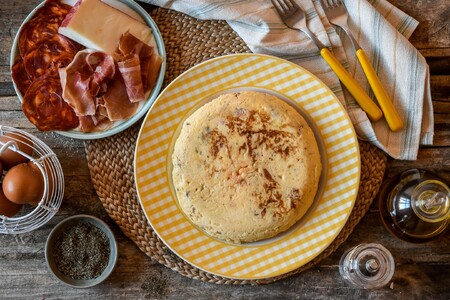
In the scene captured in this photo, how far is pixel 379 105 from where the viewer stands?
70.7 inches

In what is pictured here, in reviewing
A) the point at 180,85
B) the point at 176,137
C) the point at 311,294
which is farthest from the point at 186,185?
the point at 311,294

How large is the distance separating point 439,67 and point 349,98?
0.33m

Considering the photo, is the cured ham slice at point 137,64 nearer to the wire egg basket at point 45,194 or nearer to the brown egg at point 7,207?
the wire egg basket at point 45,194

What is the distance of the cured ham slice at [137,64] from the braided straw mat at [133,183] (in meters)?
0.06

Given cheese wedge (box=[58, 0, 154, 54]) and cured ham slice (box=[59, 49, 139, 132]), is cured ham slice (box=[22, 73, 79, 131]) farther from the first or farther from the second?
cheese wedge (box=[58, 0, 154, 54])

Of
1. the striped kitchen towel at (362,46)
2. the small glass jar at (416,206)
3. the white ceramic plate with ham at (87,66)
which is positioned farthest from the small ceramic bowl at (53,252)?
the small glass jar at (416,206)

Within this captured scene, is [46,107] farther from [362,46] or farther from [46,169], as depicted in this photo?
[362,46]

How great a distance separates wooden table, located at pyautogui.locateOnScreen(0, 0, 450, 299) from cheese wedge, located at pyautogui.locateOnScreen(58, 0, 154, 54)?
0.32m

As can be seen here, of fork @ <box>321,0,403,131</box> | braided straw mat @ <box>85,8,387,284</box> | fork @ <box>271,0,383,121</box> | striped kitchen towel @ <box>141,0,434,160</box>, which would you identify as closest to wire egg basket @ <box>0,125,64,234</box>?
braided straw mat @ <box>85,8,387,284</box>

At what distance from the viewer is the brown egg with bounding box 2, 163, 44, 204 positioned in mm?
1613

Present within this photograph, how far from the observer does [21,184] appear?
1.62 meters

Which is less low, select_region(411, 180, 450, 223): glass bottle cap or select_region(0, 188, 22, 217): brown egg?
select_region(411, 180, 450, 223): glass bottle cap

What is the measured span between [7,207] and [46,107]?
318 mm

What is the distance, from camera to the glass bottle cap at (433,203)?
1657 mm
